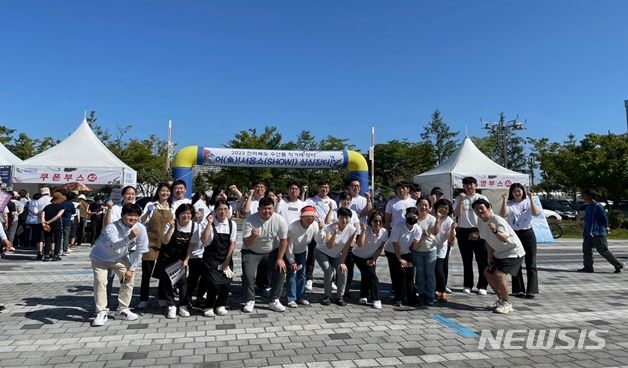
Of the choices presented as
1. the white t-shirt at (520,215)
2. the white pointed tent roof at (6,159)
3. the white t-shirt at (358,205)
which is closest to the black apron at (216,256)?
the white t-shirt at (358,205)

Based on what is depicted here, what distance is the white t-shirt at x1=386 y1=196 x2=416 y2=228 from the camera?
611 cm

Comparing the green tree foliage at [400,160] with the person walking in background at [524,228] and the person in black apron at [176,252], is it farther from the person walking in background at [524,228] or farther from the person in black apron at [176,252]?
the person in black apron at [176,252]

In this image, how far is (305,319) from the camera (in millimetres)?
4934

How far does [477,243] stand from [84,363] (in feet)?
16.4

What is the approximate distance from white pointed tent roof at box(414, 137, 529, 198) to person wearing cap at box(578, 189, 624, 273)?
9.11m

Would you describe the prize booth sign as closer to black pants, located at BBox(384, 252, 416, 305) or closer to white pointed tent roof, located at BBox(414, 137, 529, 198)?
black pants, located at BBox(384, 252, 416, 305)

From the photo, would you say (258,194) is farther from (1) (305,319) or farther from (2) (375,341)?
(2) (375,341)

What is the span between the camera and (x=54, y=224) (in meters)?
9.48

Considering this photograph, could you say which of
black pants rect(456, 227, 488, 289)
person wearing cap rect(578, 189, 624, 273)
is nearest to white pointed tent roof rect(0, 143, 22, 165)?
black pants rect(456, 227, 488, 289)

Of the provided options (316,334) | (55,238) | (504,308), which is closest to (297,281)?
(316,334)

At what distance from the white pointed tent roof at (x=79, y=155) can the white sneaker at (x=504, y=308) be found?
1225 centimetres

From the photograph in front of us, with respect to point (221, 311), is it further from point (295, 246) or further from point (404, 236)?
point (404, 236)

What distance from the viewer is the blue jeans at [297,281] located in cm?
547

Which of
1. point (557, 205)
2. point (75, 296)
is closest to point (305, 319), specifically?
point (75, 296)
